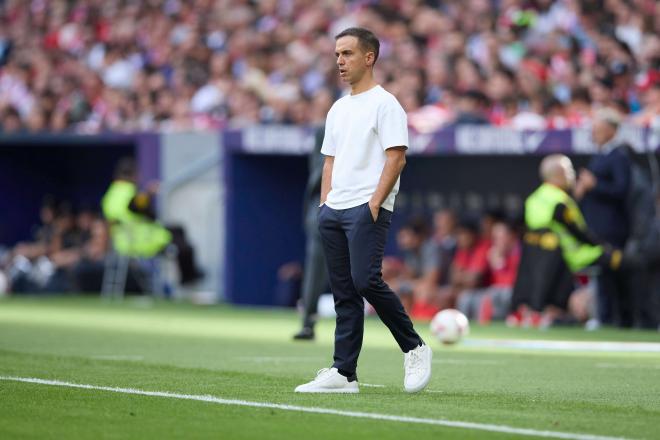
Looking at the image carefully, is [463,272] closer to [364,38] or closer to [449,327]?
[449,327]

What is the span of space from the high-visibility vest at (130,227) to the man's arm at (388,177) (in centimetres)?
1262

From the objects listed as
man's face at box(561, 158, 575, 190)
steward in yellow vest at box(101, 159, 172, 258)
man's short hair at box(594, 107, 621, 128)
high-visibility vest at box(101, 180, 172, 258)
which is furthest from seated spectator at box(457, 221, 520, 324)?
high-visibility vest at box(101, 180, 172, 258)

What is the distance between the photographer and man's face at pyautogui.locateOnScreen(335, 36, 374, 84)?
7906 mm

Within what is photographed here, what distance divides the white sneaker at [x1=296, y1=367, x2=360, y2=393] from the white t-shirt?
2.97ft

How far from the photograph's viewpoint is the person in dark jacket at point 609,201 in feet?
48.9

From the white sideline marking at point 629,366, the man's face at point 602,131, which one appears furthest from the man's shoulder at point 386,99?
the man's face at point 602,131

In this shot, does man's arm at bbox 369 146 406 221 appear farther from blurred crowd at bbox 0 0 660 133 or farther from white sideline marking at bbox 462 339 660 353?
blurred crowd at bbox 0 0 660 133

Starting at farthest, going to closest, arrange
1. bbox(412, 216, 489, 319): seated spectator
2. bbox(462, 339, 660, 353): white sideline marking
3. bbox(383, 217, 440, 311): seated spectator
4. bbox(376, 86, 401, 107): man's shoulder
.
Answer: bbox(383, 217, 440, 311): seated spectator, bbox(412, 216, 489, 319): seated spectator, bbox(462, 339, 660, 353): white sideline marking, bbox(376, 86, 401, 107): man's shoulder

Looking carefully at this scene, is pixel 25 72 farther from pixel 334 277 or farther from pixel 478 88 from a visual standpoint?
pixel 334 277

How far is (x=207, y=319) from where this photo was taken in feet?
55.8


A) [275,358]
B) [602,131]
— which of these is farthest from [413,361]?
[602,131]

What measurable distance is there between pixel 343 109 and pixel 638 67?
9.97m

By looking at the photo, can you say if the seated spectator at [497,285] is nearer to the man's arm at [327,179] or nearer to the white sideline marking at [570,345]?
the white sideline marking at [570,345]

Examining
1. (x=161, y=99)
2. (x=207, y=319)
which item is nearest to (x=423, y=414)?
(x=207, y=319)
